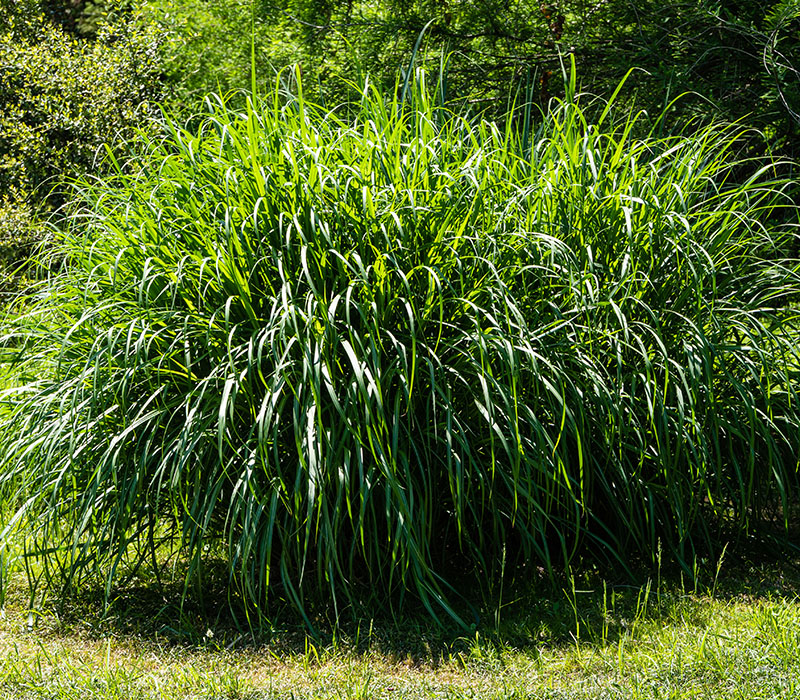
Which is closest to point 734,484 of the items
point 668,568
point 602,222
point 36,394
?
point 668,568

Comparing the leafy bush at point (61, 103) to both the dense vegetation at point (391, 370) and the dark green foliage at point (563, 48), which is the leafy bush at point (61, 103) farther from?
the dense vegetation at point (391, 370)

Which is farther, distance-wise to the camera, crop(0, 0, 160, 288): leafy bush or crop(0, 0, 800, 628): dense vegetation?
crop(0, 0, 160, 288): leafy bush

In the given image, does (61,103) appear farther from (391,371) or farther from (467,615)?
(467,615)

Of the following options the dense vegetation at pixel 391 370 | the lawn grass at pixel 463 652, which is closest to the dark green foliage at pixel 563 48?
the dense vegetation at pixel 391 370

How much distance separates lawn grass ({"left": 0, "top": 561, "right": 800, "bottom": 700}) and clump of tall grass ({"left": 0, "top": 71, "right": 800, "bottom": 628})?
17 centimetres

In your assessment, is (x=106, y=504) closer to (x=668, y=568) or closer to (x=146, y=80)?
(x=668, y=568)

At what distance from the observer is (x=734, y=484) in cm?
366

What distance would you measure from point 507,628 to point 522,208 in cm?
152

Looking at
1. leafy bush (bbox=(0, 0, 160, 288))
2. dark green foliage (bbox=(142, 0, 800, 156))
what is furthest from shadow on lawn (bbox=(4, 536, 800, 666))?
leafy bush (bbox=(0, 0, 160, 288))

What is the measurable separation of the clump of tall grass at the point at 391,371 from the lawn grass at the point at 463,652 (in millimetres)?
174

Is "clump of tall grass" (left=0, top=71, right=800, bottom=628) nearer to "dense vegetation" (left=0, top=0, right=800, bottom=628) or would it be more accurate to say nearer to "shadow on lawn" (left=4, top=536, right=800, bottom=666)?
"dense vegetation" (left=0, top=0, right=800, bottom=628)

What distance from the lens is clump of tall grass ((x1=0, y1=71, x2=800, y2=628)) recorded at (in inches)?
117

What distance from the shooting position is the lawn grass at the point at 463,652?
2598 mm

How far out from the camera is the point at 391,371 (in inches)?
118
